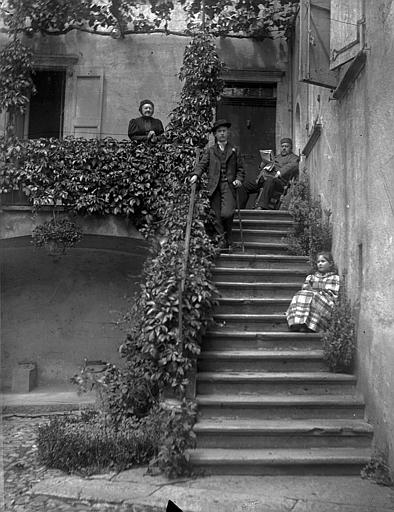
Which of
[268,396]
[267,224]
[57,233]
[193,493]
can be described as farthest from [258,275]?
[57,233]

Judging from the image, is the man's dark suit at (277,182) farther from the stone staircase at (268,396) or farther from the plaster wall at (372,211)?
the plaster wall at (372,211)

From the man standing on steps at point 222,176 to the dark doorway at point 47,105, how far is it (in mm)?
4757

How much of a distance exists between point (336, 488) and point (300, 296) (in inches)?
83.7

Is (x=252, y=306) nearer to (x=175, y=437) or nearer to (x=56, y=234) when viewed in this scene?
(x=175, y=437)

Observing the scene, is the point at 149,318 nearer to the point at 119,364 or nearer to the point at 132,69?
the point at 119,364

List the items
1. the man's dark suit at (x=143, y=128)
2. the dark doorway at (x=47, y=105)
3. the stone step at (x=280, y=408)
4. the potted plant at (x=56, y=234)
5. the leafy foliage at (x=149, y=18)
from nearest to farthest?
the stone step at (x=280, y=408)
the potted plant at (x=56, y=234)
the man's dark suit at (x=143, y=128)
the leafy foliage at (x=149, y=18)
the dark doorway at (x=47, y=105)

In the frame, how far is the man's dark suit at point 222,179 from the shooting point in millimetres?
7035

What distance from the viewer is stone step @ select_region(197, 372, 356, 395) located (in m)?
5.18

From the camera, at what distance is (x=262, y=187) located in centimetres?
904

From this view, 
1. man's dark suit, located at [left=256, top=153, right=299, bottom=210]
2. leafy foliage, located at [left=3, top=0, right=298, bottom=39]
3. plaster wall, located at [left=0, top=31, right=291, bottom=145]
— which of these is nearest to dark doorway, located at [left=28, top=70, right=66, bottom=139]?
plaster wall, located at [left=0, top=31, right=291, bottom=145]

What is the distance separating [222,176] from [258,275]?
1.48m

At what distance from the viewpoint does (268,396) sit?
513cm

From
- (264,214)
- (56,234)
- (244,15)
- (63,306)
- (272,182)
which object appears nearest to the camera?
(56,234)

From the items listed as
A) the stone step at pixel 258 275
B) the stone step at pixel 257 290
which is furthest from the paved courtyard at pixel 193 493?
the stone step at pixel 258 275
